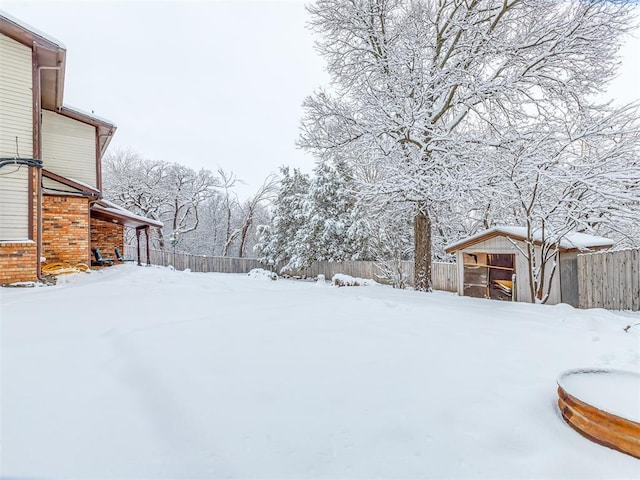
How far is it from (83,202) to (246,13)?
7139 millimetres

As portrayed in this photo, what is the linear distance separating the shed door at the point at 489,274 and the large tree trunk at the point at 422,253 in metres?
2.04

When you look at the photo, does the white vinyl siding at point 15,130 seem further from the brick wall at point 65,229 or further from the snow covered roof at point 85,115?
the snow covered roof at point 85,115

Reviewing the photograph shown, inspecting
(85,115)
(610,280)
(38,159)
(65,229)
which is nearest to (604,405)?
(610,280)

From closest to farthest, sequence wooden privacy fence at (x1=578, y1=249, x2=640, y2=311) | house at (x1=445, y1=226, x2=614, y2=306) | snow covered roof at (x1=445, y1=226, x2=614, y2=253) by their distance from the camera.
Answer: wooden privacy fence at (x1=578, y1=249, x2=640, y2=311)
snow covered roof at (x1=445, y1=226, x2=614, y2=253)
house at (x1=445, y1=226, x2=614, y2=306)

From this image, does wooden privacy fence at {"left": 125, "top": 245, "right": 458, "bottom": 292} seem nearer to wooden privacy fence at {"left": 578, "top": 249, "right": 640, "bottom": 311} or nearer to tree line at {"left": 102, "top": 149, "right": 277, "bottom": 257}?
tree line at {"left": 102, "top": 149, "right": 277, "bottom": 257}

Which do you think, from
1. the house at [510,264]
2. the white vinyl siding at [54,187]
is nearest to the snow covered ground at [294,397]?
the house at [510,264]

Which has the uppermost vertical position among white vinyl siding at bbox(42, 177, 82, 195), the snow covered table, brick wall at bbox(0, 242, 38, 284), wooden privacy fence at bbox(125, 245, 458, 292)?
white vinyl siding at bbox(42, 177, 82, 195)

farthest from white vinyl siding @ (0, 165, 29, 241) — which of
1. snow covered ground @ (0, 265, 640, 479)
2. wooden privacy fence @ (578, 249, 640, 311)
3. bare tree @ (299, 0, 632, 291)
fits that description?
wooden privacy fence @ (578, 249, 640, 311)

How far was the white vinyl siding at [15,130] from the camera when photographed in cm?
645

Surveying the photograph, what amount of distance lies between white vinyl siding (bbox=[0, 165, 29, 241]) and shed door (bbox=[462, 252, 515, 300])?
1099cm

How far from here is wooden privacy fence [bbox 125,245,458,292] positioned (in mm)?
13086

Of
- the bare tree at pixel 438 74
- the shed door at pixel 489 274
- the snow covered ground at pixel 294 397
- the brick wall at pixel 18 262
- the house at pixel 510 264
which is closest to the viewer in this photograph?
the snow covered ground at pixel 294 397

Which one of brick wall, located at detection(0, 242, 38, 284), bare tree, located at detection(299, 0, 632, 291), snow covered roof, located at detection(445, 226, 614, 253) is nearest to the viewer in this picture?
brick wall, located at detection(0, 242, 38, 284)

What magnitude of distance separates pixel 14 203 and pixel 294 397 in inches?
305
